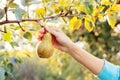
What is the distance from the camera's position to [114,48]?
17.9 ft

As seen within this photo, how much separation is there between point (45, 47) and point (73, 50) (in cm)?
22

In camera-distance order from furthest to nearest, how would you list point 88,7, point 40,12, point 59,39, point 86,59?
point 86,59, point 59,39, point 40,12, point 88,7

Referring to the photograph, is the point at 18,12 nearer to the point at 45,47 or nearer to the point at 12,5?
the point at 12,5

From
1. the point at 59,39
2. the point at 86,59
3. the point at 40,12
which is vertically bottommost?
the point at 86,59

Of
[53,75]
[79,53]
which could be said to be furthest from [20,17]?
[53,75]

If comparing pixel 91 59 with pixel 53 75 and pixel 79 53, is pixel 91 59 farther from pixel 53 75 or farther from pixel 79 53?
pixel 53 75

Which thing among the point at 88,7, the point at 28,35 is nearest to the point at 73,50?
the point at 28,35

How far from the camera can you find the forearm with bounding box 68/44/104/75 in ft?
4.32

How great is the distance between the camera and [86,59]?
4.41 feet

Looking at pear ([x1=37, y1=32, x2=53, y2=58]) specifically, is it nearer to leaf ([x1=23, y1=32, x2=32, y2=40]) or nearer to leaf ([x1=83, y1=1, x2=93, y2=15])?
leaf ([x1=23, y1=32, x2=32, y2=40])

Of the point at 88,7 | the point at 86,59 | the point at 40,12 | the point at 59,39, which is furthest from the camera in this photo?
the point at 86,59

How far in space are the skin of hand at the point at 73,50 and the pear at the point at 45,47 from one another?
0.07 feet

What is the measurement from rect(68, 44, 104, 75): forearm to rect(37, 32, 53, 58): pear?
0.16 meters

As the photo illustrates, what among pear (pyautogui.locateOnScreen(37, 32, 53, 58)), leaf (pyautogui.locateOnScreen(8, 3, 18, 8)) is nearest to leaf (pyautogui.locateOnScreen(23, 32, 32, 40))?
pear (pyautogui.locateOnScreen(37, 32, 53, 58))
